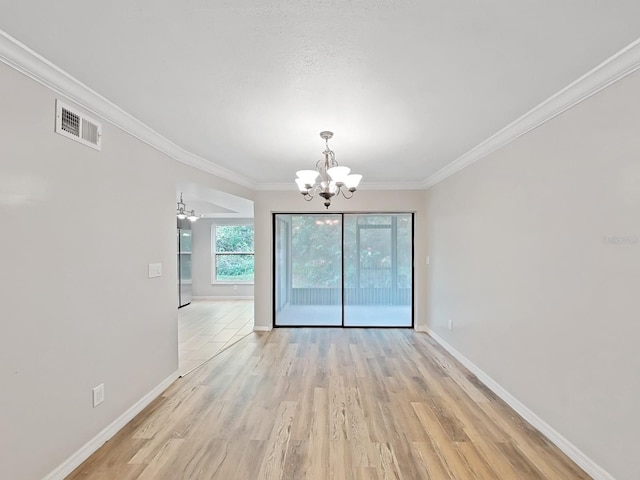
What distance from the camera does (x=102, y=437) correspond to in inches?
86.7

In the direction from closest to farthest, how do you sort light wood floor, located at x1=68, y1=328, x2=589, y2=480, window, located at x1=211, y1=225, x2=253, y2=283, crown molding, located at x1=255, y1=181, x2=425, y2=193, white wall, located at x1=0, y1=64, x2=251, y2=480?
1. white wall, located at x1=0, y1=64, x2=251, y2=480
2. light wood floor, located at x1=68, y1=328, x2=589, y2=480
3. crown molding, located at x1=255, y1=181, x2=425, y2=193
4. window, located at x1=211, y1=225, x2=253, y2=283

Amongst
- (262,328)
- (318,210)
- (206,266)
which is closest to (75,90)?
(318,210)

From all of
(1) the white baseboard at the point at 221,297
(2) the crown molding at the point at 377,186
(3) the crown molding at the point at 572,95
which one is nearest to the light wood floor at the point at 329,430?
(3) the crown molding at the point at 572,95

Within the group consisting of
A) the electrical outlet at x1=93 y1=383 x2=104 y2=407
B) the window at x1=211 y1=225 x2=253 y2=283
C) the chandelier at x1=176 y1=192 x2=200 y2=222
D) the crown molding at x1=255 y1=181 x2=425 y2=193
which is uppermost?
the crown molding at x1=255 y1=181 x2=425 y2=193

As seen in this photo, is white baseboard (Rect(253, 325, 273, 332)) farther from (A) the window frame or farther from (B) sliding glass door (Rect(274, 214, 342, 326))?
(A) the window frame

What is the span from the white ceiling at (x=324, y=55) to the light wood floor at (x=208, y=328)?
285 centimetres

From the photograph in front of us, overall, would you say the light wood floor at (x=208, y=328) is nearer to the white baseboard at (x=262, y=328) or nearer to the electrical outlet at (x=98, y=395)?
the white baseboard at (x=262, y=328)

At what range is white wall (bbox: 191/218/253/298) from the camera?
851cm

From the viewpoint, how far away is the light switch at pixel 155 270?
2785mm

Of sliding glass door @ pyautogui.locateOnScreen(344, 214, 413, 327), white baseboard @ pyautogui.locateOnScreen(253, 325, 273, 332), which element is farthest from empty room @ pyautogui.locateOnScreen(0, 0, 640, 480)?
sliding glass door @ pyautogui.locateOnScreen(344, 214, 413, 327)

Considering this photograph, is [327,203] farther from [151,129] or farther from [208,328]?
[208,328]

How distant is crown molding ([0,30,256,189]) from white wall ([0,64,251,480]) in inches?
2.3

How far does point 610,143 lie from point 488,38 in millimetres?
984

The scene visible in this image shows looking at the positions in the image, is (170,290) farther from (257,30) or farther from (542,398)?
(542,398)
